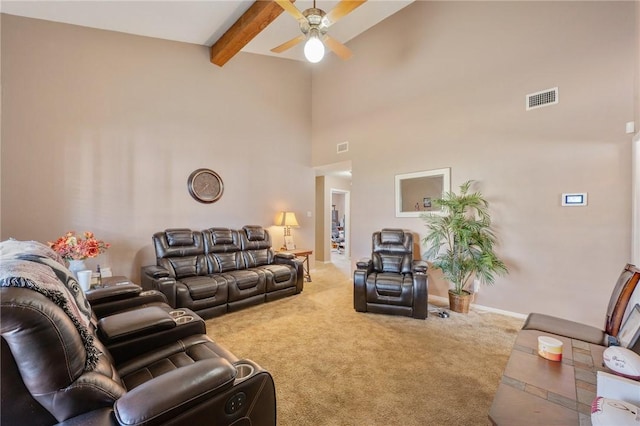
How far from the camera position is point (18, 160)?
3244 millimetres

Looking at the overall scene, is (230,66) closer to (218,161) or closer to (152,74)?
(152,74)

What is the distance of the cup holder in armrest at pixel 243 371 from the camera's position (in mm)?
1136

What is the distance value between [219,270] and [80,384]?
316 centimetres

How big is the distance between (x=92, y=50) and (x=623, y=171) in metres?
6.52

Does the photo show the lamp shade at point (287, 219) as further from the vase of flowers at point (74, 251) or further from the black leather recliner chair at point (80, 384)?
the black leather recliner chair at point (80, 384)

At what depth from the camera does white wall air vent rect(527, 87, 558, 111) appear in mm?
3152

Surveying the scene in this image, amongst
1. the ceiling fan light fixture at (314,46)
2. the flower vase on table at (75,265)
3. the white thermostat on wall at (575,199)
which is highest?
the ceiling fan light fixture at (314,46)

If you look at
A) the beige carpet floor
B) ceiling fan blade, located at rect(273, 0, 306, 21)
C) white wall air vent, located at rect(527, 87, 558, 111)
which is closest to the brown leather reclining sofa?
the beige carpet floor

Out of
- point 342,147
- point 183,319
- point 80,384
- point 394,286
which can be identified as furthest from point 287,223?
point 80,384

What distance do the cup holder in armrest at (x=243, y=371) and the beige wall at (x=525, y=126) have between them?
3.58m

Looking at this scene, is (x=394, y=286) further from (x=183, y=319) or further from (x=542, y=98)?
(x=542, y=98)

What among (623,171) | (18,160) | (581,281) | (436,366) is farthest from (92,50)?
(581,281)

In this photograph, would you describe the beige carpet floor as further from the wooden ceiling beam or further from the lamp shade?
the wooden ceiling beam

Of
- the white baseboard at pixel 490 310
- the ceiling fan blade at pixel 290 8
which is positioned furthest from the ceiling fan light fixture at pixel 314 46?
the white baseboard at pixel 490 310
